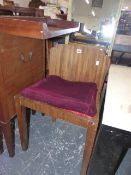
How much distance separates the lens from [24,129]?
3.42 ft

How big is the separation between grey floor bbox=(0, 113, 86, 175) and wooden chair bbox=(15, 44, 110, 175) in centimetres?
10

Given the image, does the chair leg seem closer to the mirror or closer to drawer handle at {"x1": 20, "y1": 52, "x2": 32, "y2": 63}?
drawer handle at {"x1": 20, "y1": 52, "x2": 32, "y2": 63}

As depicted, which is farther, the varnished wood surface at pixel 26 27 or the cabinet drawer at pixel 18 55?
the cabinet drawer at pixel 18 55

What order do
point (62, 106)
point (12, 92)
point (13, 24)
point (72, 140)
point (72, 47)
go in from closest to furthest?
point (13, 24) → point (62, 106) → point (12, 92) → point (72, 47) → point (72, 140)

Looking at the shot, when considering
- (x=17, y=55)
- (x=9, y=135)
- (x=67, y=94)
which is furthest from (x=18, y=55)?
(x=9, y=135)

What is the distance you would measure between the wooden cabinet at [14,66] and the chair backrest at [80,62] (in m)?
0.14

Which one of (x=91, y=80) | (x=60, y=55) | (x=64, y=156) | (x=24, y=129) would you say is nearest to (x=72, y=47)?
(x=60, y=55)

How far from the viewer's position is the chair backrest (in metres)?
1.04

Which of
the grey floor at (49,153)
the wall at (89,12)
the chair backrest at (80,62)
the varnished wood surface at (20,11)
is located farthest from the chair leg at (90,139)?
the wall at (89,12)

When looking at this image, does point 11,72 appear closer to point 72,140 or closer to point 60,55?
point 60,55

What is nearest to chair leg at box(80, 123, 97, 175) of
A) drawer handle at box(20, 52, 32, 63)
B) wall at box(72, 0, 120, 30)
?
drawer handle at box(20, 52, 32, 63)

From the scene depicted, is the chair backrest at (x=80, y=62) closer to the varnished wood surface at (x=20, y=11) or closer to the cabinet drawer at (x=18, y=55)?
the cabinet drawer at (x=18, y=55)

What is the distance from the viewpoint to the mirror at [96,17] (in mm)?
1613

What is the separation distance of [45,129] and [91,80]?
1.95 feet
